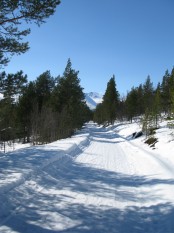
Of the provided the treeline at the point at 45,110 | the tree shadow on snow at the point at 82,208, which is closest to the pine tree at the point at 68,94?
the treeline at the point at 45,110

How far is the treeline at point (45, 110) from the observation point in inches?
1202

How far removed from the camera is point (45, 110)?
3112 centimetres

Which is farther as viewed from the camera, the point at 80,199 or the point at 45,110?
the point at 45,110

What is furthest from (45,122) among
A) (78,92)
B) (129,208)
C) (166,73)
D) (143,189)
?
(166,73)

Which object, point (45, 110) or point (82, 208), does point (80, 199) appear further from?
point (45, 110)

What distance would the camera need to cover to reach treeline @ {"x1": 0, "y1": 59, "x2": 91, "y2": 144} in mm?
30531

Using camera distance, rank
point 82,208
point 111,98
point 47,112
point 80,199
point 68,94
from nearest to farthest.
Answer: point 82,208 < point 80,199 < point 47,112 < point 68,94 < point 111,98

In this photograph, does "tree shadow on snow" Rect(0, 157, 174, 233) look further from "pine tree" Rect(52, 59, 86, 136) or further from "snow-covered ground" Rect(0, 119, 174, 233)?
"pine tree" Rect(52, 59, 86, 136)

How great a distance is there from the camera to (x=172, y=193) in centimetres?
831

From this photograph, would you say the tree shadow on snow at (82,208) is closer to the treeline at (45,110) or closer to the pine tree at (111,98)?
the treeline at (45,110)

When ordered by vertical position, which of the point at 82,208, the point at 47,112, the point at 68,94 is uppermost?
the point at 68,94

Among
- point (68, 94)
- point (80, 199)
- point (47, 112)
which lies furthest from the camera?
point (68, 94)

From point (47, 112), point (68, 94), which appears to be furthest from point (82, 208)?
point (68, 94)

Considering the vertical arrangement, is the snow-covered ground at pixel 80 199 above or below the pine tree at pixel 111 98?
below
